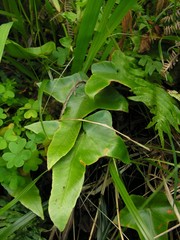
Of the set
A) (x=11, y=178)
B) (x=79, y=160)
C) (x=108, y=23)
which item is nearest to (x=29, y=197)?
(x=11, y=178)

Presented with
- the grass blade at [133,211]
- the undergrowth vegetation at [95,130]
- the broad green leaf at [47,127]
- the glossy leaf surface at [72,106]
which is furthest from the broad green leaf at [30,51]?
the grass blade at [133,211]

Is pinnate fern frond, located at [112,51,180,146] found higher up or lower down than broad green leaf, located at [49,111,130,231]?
higher up

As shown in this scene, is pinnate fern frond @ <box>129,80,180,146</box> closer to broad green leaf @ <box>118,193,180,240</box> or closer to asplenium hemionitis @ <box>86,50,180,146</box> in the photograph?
asplenium hemionitis @ <box>86,50,180,146</box>

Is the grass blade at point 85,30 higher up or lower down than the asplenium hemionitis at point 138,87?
higher up

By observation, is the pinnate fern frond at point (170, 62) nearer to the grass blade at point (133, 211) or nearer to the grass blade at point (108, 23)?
the grass blade at point (108, 23)

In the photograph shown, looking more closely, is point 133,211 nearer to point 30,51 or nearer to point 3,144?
point 3,144

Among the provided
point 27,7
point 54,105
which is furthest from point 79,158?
point 27,7

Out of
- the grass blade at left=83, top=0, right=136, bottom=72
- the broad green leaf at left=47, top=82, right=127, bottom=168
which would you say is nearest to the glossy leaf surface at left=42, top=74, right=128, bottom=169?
the broad green leaf at left=47, top=82, right=127, bottom=168
